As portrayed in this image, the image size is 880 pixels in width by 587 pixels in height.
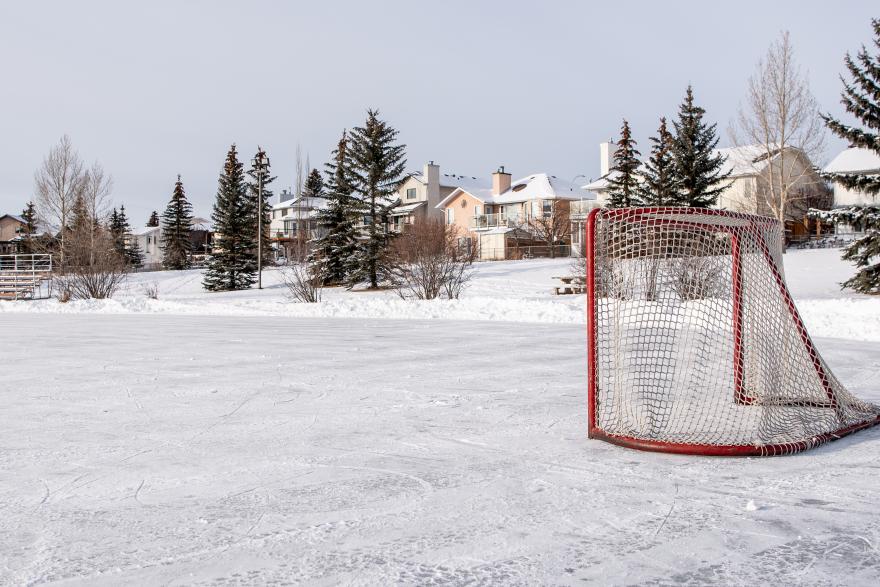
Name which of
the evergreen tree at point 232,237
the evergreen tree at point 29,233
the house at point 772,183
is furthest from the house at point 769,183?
the evergreen tree at point 29,233

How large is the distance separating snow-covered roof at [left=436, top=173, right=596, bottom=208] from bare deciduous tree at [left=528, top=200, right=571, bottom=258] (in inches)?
43.9

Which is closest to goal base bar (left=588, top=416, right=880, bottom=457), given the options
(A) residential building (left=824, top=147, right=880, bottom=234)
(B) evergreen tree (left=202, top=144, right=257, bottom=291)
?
(B) evergreen tree (left=202, top=144, right=257, bottom=291)

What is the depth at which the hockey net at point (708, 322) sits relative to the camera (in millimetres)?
4555

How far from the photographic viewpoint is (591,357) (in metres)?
4.57

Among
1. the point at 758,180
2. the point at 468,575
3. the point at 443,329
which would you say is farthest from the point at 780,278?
the point at 758,180

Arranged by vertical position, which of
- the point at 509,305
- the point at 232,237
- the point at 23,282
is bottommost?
the point at 509,305

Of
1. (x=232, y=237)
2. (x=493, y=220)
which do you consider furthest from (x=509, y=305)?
(x=493, y=220)

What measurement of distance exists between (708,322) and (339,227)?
32720 millimetres

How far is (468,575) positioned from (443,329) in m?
10.9

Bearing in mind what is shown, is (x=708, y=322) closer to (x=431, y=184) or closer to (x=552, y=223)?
(x=552, y=223)

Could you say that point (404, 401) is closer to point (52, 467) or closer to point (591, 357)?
point (591, 357)

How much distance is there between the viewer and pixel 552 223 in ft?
184

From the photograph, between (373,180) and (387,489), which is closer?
(387,489)

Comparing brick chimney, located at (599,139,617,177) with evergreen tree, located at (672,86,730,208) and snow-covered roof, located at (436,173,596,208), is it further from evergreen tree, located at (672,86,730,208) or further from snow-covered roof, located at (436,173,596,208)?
evergreen tree, located at (672,86,730,208)
